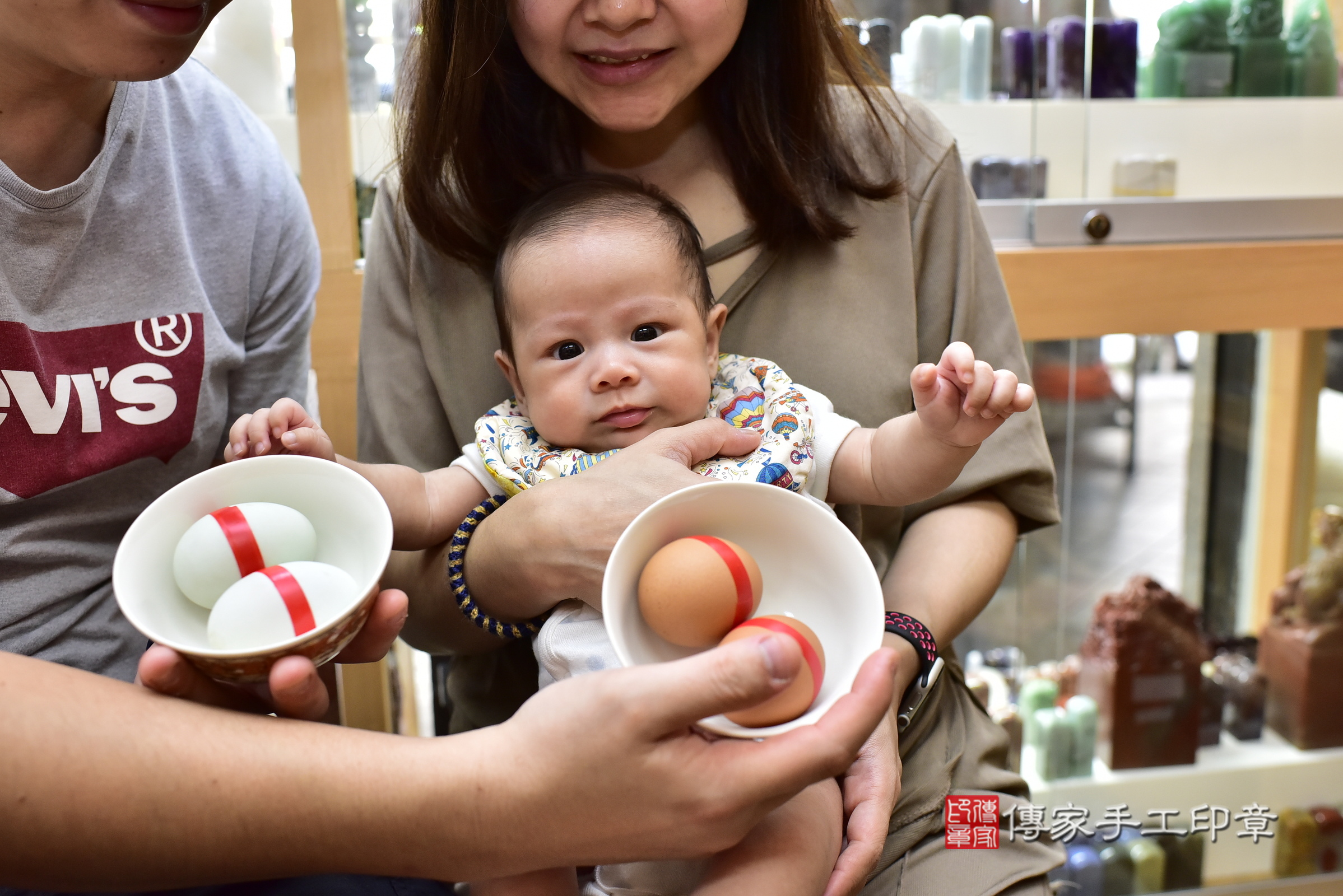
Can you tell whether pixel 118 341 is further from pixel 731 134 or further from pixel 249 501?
pixel 731 134

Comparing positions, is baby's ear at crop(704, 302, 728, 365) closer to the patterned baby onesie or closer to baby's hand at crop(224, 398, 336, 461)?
the patterned baby onesie

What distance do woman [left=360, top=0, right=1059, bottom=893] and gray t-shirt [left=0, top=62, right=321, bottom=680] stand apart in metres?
0.17

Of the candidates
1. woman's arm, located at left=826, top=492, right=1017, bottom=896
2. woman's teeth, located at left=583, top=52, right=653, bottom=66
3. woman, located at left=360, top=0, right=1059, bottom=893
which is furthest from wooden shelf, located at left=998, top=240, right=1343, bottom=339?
woman's teeth, located at left=583, top=52, right=653, bottom=66

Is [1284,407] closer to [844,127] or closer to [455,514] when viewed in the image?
[844,127]

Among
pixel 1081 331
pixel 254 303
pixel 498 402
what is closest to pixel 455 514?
pixel 498 402

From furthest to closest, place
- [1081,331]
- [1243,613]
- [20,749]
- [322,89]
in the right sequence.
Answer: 1. [1243,613]
2. [1081,331]
3. [322,89]
4. [20,749]

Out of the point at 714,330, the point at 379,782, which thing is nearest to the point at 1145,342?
the point at 714,330

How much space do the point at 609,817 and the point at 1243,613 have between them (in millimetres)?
2216

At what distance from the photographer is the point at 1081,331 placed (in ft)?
5.86

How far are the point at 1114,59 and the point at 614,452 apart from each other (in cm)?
153

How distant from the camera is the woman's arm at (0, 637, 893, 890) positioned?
2.46 ft

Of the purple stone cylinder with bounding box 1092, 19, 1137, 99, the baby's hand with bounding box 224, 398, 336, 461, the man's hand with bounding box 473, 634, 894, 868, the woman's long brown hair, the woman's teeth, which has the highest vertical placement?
the purple stone cylinder with bounding box 1092, 19, 1137, 99

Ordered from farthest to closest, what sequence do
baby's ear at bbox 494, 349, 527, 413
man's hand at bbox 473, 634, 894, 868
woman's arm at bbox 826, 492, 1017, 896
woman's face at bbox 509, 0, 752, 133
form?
baby's ear at bbox 494, 349, 527, 413 < woman's face at bbox 509, 0, 752, 133 < woman's arm at bbox 826, 492, 1017, 896 < man's hand at bbox 473, 634, 894, 868

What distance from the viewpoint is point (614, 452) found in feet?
3.50
